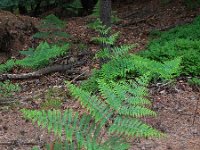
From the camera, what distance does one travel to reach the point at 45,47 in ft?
35.0

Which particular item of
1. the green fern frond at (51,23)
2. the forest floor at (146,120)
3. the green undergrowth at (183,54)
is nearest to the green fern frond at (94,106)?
the forest floor at (146,120)

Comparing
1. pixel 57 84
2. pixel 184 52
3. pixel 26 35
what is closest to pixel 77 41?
pixel 26 35

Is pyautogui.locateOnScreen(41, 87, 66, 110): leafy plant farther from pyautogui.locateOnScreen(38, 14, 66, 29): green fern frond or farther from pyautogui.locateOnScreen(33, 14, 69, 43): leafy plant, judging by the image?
pyautogui.locateOnScreen(38, 14, 66, 29): green fern frond

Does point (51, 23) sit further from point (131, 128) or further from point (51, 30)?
point (131, 128)

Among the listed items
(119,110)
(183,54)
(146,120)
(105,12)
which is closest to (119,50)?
(146,120)

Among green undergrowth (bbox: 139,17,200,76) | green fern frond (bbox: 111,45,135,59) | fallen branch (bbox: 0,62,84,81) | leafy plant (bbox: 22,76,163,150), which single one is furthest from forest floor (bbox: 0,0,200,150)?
leafy plant (bbox: 22,76,163,150)

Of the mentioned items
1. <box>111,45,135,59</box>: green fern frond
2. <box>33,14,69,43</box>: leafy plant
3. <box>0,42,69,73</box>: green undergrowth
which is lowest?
<box>0,42,69,73</box>: green undergrowth

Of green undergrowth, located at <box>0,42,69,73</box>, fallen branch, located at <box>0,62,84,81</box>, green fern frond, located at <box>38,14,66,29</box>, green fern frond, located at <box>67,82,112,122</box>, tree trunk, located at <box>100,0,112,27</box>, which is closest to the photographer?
green fern frond, located at <box>67,82,112,122</box>

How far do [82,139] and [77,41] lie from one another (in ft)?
32.8

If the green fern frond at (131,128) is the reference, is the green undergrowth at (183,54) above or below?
below

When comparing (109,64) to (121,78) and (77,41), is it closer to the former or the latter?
(121,78)

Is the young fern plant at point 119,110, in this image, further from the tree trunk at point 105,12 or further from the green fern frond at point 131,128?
the tree trunk at point 105,12

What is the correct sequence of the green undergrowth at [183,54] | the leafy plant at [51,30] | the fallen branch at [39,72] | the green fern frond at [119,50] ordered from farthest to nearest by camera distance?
the leafy plant at [51,30] < the fallen branch at [39,72] < the green undergrowth at [183,54] < the green fern frond at [119,50]

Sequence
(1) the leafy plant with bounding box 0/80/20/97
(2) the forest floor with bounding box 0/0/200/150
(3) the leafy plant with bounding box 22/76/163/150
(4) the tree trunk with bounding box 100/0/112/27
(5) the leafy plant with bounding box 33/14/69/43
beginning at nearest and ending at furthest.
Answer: (3) the leafy plant with bounding box 22/76/163/150
(2) the forest floor with bounding box 0/0/200/150
(1) the leafy plant with bounding box 0/80/20/97
(4) the tree trunk with bounding box 100/0/112/27
(5) the leafy plant with bounding box 33/14/69/43
